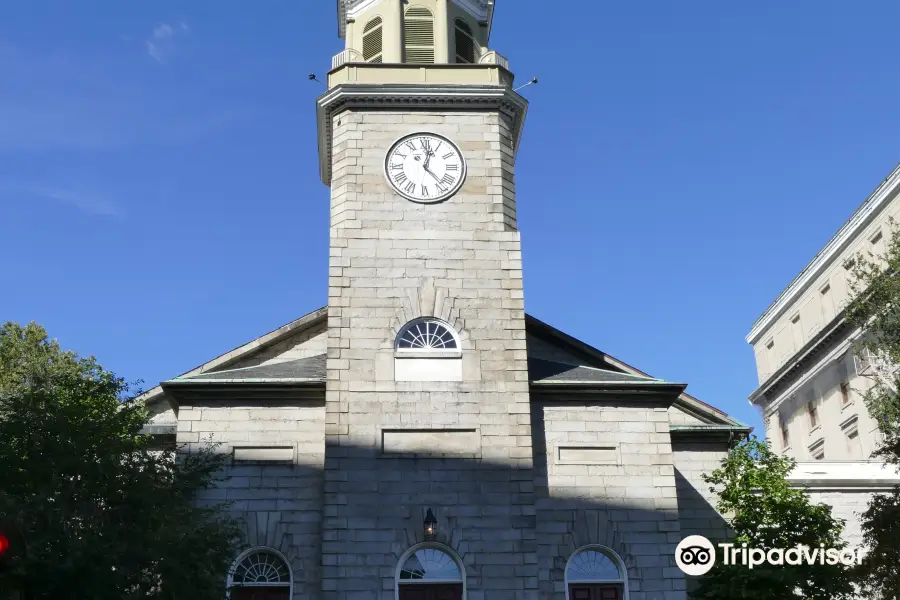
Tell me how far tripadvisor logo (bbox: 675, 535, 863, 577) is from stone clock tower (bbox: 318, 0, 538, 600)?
4535mm

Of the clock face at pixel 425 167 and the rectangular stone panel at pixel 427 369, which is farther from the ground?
the clock face at pixel 425 167

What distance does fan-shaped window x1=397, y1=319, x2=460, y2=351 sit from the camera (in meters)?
25.3

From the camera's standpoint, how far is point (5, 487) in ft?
63.4

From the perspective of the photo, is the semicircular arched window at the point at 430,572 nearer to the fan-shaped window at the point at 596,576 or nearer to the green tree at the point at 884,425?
the fan-shaped window at the point at 596,576

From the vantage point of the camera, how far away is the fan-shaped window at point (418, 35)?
29.4 metres

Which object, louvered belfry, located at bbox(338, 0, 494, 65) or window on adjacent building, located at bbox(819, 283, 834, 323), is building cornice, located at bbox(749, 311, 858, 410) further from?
louvered belfry, located at bbox(338, 0, 494, 65)

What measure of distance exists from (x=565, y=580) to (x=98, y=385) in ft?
48.1

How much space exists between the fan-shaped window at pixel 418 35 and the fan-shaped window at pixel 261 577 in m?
14.0

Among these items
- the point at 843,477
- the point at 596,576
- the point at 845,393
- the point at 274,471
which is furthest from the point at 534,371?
the point at 845,393

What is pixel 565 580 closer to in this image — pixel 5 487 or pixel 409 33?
pixel 5 487

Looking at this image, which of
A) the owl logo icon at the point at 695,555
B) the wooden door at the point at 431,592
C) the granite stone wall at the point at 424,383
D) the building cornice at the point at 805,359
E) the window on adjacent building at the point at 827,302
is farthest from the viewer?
the window on adjacent building at the point at 827,302

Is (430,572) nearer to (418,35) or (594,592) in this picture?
(594,592)

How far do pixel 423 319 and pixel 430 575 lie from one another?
20.2 ft

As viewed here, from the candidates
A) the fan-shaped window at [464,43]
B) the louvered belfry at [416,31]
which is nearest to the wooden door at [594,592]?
the louvered belfry at [416,31]
